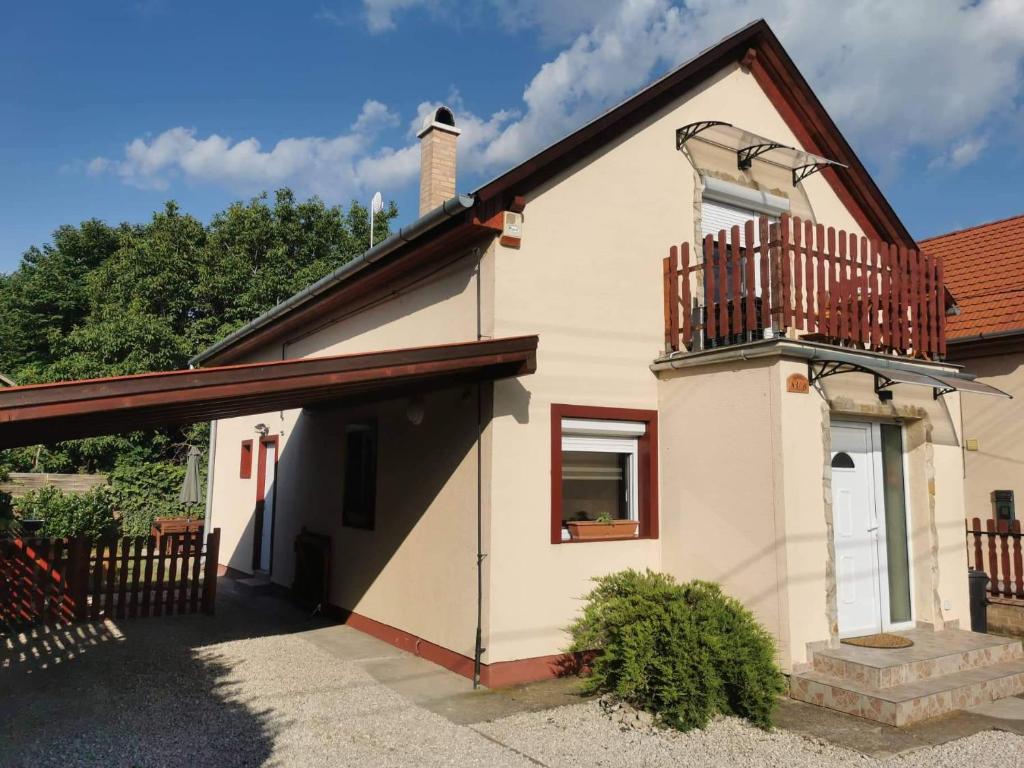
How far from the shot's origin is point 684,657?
5.35 m

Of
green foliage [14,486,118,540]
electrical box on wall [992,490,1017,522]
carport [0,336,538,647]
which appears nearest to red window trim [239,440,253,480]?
green foliage [14,486,118,540]

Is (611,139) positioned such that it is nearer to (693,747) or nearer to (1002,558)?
(693,747)

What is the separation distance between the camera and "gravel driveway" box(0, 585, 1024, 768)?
4.66 m

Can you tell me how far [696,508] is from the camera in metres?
6.98

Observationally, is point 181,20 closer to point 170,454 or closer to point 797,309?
point 797,309

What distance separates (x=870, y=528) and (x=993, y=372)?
523 centimetres

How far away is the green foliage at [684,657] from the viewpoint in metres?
5.29

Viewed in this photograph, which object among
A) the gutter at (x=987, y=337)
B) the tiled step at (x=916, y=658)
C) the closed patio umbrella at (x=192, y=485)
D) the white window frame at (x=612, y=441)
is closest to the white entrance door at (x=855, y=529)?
the tiled step at (x=916, y=658)

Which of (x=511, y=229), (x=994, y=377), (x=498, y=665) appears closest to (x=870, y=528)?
(x=498, y=665)

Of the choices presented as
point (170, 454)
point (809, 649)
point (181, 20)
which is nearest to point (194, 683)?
point (809, 649)

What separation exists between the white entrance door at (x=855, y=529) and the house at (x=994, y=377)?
14.4ft

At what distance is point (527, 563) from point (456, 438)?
1410 mm

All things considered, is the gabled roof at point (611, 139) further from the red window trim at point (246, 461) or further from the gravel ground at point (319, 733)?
the gravel ground at point (319, 733)

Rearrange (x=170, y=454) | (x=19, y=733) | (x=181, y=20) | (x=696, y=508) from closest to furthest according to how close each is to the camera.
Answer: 1. (x=19, y=733)
2. (x=696, y=508)
3. (x=181, y=20)
4. (x=170, y=454)
